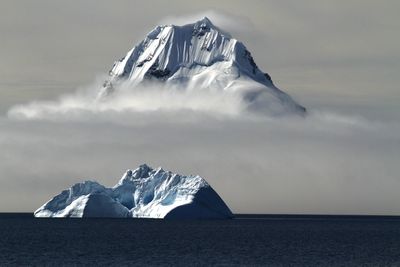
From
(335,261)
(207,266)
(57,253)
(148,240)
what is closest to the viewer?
(207,266)

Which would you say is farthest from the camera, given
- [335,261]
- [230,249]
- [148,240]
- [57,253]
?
[148,240]

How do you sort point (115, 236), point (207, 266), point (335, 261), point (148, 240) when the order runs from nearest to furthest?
point (207, 266)
point (335, 261)
point (148, 240)
point (115, 236)

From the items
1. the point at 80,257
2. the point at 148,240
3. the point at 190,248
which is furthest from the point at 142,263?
the point at 148,240

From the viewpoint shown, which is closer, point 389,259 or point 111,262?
point 111,262

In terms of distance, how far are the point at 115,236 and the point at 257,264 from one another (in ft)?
253

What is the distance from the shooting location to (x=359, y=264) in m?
126

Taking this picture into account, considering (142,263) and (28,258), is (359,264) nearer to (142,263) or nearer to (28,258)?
(142,263)

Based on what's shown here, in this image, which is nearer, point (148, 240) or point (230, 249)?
point (230, 249)

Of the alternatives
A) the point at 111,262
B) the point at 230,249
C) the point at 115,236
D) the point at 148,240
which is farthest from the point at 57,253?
the point at 115,236

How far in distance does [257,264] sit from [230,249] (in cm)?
3078

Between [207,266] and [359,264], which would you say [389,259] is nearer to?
[359,264]

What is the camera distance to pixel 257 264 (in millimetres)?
122125

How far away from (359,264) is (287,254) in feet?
60.5

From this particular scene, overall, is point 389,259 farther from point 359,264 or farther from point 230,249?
point 230,249
